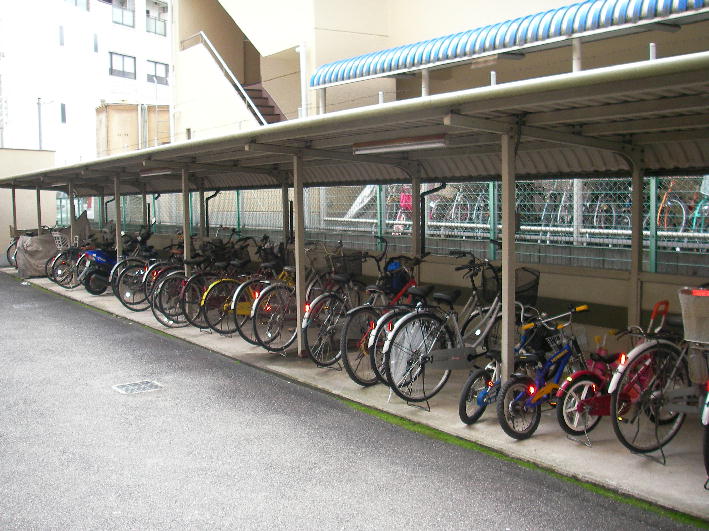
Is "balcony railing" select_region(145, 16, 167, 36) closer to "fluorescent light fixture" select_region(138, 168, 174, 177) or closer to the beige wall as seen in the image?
the beige wall

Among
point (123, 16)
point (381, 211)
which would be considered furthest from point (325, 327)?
point (123, 16)

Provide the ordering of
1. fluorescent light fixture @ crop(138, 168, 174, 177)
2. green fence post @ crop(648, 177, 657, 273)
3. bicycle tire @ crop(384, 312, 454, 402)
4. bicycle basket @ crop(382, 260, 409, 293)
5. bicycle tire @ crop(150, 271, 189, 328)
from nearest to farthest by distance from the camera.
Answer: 1. bicycle tire @ crop(384, 312, 454, 402)
2. green fence post @ crop(648, 177, 657, 273)
3. bicycle basket @ crop(382, 260, 409, 293)
4. bicycle tire @ crop(150, 271, 189, 328)
5. fluorescent light fixture @ crop(138, 168, 174, 177)

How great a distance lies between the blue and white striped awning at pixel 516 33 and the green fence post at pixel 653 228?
8.45ft

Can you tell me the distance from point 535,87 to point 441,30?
9502 millimetres

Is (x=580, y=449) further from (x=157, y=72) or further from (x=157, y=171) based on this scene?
(x=157, y=72)

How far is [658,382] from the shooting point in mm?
4328

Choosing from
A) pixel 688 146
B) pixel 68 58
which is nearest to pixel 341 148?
pixel 688 146

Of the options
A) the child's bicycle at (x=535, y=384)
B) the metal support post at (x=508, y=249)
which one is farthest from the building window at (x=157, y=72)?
the child's bicycle at (x=535, y=384)

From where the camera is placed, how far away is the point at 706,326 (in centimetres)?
387

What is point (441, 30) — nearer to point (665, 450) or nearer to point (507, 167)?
point (507, 167)

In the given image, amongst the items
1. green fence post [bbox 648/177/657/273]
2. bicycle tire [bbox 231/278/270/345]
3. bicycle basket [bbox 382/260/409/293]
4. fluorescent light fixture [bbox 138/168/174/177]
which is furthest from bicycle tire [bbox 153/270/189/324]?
green fence post [bbox 648/177/657/273]

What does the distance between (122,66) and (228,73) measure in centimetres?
1755

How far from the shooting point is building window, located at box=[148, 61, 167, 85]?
33500 mm

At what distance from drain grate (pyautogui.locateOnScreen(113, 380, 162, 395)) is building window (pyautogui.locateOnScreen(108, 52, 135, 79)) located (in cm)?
2863
